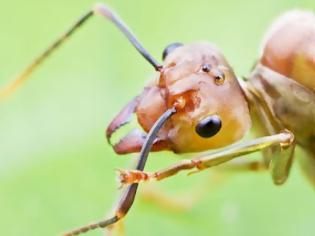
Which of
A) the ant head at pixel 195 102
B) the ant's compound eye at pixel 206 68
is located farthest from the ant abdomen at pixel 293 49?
the ant's compound eye at pixel 206 68

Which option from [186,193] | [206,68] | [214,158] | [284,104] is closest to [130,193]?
[214,158]

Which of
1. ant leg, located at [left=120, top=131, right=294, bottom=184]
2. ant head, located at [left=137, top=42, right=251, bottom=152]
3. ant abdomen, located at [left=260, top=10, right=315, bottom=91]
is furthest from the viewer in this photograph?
ant abdomen, located at [left=260, top=10, right=315, bottom=91]

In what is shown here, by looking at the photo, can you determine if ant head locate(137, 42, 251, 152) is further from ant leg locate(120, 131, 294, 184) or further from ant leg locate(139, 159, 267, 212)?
ant leg locate(139, 159, 267, 212)

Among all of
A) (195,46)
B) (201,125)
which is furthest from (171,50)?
(201,125)

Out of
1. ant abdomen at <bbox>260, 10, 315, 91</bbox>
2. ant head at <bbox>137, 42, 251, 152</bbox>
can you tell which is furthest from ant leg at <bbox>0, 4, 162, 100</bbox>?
ant abdomen at <bbox>260, 10, 315, 91</bbox>

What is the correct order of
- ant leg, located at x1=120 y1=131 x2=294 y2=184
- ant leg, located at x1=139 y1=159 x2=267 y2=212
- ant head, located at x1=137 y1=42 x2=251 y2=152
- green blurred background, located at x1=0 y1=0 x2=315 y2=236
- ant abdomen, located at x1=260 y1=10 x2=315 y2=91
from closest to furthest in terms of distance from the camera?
ant leg, located at x1=120 y1=131 x2=294 y2=184
ant head, located at x1=137 y1=42 x2=251 y2=152
ant abdomen, located at x1=260 y1=10 x2=315 y2=91
green blurred background, located at x1=0 y1=0 x2=315 y2=236
ant leg, located at x1=139 y1=159 x2=267 y2=212

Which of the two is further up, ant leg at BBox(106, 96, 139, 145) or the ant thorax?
ant leg at BBox(106, 96, 139, 145)

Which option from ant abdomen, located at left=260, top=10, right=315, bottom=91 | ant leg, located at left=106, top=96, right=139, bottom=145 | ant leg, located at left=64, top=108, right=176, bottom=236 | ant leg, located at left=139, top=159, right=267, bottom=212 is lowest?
ant leg, located at left=139, top=159, right=267, bottom=212
